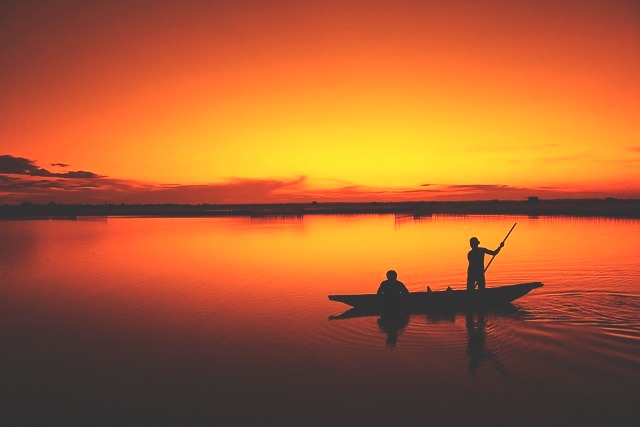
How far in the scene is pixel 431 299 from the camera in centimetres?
1302

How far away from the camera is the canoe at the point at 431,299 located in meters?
12.8

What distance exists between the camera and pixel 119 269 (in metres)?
22.9

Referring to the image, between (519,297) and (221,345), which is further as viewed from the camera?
(519,297)

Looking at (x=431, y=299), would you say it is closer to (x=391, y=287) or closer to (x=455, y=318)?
(x=455, y=318)

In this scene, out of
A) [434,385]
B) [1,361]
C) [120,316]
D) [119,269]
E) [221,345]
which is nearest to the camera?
[434,385]

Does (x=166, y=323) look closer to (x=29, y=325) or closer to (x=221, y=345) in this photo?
(x=221, y=345)

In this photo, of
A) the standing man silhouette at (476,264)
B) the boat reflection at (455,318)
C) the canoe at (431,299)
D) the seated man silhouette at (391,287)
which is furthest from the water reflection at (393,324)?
the standing man silhouette at (476,264)

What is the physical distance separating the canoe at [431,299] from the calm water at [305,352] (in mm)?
468

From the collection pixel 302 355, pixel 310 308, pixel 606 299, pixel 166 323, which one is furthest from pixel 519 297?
pixel 166 323

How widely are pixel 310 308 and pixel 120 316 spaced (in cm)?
606

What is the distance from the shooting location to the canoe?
42.1 feet

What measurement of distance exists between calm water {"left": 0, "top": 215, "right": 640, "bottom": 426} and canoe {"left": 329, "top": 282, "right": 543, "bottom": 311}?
0.47 metres

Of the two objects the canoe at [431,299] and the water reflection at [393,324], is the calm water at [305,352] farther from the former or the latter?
the canoe at [431,299]

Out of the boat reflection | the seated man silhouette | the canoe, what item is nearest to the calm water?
the boat reflection
